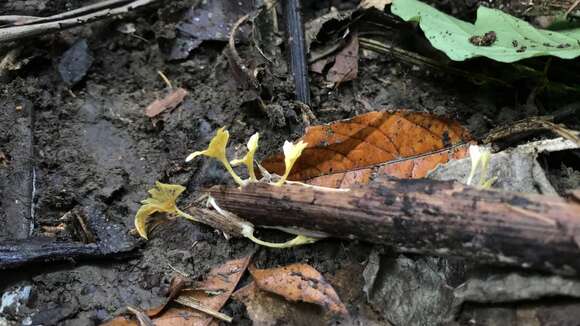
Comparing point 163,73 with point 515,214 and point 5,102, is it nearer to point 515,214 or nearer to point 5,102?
point 5,102

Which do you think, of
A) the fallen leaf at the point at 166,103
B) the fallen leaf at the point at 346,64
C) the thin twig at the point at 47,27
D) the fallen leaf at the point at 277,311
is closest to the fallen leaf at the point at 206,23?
the fallen leaf at the point at 166,103

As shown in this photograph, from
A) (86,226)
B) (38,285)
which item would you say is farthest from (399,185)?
(38,285)

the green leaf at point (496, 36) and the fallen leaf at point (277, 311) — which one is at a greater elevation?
the green leaf at point (496, 36)

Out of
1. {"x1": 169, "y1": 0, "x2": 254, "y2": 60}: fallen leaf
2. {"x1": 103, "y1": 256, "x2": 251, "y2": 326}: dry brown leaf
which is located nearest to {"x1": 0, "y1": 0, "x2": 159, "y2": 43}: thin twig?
{"x1": 169, "y1": 0, "x2": 254, "y2": 60}: fallen leaf

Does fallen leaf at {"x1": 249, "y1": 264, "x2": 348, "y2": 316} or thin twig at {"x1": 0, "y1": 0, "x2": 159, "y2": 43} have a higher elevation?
thin twig at {"x1": 0, "y1": 0, "x2": 159, "y2": 43}

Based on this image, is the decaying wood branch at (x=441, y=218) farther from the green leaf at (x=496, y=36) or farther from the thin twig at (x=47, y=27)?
the thin twig at (x=47, y=27)

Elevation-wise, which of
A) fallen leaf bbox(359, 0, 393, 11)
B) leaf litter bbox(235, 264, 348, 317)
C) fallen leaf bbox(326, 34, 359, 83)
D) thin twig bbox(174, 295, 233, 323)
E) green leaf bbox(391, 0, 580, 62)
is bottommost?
thin twig bbox(174, 295, 233, 323)

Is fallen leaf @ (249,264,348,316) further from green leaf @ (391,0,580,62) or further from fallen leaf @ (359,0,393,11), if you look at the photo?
fallen leaf @ (359,0,393,11)
